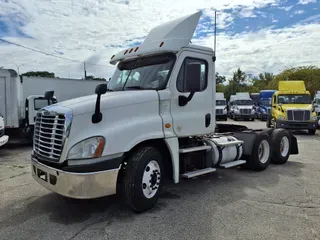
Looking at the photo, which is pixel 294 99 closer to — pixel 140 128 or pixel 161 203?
pixel 161 203

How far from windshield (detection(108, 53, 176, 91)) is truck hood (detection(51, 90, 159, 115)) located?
0.92 ft

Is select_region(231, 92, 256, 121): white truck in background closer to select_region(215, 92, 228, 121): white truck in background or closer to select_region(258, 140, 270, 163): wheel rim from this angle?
select_region(215, 92, 228, 121): white truck in background

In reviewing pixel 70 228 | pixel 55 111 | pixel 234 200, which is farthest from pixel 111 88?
pixel 234 200

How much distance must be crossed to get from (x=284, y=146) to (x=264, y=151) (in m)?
→ 1.18

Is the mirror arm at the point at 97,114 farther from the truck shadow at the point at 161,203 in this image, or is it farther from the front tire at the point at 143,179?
the truck shadow at the point at 161,203

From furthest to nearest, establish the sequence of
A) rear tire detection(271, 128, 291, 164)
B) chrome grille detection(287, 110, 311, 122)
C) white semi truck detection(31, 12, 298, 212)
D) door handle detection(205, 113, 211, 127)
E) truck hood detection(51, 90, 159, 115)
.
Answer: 1. chrome grille detection(287, 110, 311, 122)
2. rear tire detection(271, 128, 291, 164)
3. door handle detection(205, 113, 211, 127)
4. truck hood detection(51, 90, 159, 115)
5. white semi truck detection(31, 12, 298, 212)

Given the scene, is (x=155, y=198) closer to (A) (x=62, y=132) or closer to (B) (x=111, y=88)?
(A) (x=62, y=132)

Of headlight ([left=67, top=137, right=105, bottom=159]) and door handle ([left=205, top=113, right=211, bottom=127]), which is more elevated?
door handle ([left=205, top=113, right=211, bottom=127])

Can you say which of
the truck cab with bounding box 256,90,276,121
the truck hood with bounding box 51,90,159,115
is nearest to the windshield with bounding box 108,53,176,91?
the truck hood with bounding box 51,90,159,115

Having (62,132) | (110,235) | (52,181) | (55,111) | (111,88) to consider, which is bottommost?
(110,235)

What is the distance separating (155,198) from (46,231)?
162 cm

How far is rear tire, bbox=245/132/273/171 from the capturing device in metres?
7.06

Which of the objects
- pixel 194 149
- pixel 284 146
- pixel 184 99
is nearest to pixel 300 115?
pixel 284 146

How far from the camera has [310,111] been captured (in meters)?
15.8
